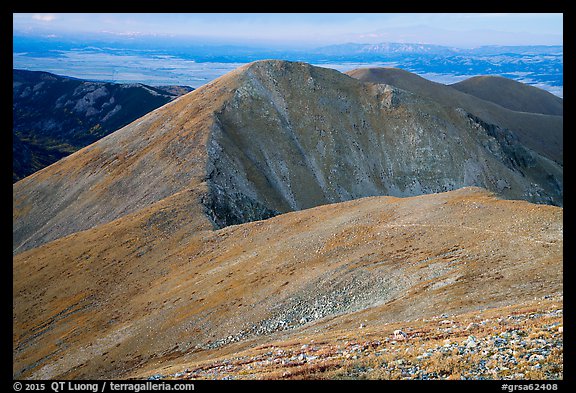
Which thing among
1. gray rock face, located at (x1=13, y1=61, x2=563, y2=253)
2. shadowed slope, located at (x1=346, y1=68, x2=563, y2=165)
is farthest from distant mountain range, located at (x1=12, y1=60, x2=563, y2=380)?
shadowed slope, located at (x1=346, y1=68, x2=563, y2=165)

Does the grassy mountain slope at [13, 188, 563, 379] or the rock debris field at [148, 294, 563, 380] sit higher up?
the rock debris field at [148, 294, 563, 380]

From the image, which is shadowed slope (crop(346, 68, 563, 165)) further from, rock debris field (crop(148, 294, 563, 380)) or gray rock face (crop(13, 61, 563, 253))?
rock debris field (crop(148, 294, 563, 380))

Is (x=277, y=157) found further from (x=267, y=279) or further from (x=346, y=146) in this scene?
(x=267, y=279)

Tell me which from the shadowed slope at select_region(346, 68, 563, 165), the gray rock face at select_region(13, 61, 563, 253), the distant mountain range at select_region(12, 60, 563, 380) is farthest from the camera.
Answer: the shadowed slope at select_region(346, 68, 563, 165)

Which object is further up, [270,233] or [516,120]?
[516,120]

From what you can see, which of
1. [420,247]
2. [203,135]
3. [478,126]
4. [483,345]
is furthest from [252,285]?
[478,126]

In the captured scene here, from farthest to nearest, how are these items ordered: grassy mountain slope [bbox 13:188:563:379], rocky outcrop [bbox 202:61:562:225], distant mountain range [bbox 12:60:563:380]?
1. rocky outcrop [bbox 202:61:562:225]
2. distant mountain range [bbox 12:60:563:380]
3. grassy mountain slope [bbox 13:188:563:379]

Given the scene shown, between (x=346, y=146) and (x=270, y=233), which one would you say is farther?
(x=346, y=146)

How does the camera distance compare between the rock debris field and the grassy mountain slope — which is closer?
the rock debris field

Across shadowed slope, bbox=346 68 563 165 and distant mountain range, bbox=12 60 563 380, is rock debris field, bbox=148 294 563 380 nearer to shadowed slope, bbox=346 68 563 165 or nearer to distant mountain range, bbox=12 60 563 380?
distant mountain range, bbox=12 60 563 380

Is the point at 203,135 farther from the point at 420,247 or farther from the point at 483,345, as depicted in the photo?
the point at 483,345

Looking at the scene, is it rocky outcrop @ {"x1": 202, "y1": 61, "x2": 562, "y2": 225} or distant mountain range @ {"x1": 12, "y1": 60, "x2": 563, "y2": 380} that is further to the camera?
rocky outcrop @ {"x1": 202, "y1": 61, "x2": 562, "y2": 225}

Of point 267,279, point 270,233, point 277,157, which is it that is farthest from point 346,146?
point 267,279

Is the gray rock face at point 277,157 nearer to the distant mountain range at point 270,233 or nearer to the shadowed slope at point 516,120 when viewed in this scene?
the distant mountain range at point 270,233
